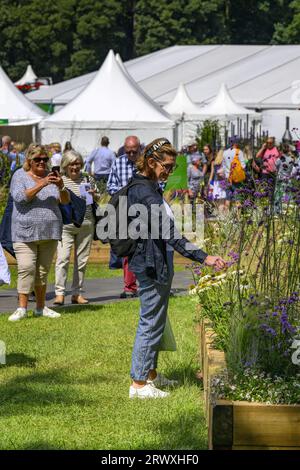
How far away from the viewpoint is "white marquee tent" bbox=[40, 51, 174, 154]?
2911cm

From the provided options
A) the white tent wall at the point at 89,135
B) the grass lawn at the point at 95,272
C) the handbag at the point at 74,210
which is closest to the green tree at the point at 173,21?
the white tent wall at the point at 89,135

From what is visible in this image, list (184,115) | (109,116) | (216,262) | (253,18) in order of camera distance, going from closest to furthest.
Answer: (216,262) → (109,116) → (184,115) → (253,18)

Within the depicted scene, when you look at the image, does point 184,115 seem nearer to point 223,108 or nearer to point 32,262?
point 223,108

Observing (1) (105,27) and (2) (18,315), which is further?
(1) (105,27)

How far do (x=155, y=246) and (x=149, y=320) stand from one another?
0.52 meters

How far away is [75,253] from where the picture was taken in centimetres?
1339

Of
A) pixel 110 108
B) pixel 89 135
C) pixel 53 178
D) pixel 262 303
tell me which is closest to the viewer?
pixel 262 303

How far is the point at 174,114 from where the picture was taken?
1363 inches

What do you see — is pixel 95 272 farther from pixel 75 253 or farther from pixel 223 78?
pixel 223 78

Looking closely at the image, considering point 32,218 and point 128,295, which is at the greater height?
point 32,218

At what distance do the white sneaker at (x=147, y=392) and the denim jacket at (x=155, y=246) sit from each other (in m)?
0.78

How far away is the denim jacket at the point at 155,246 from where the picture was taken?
767 cm

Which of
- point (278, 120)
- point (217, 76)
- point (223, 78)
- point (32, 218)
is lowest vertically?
point (32, 218)

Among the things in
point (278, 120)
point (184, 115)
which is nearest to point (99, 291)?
point (184, 115)
